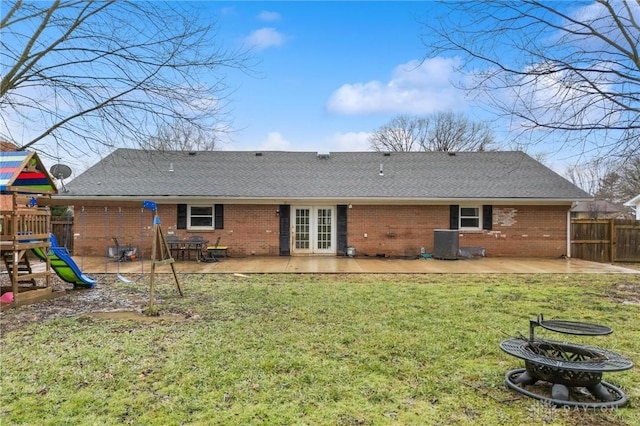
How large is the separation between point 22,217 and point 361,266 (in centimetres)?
899

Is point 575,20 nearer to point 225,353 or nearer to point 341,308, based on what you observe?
point 341,308

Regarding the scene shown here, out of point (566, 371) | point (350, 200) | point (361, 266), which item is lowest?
point (361, 266)

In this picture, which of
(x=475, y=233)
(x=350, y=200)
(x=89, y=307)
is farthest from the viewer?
(x=475, y=233)

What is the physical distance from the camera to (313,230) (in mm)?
16750

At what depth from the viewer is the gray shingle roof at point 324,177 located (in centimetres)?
1611

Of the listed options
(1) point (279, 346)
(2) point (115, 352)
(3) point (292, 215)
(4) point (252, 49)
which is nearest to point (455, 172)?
(3) point (292, 215)

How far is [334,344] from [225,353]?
4.47ft

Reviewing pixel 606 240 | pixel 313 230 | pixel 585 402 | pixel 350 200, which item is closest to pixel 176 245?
pixel 313 230

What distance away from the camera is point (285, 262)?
1465cm

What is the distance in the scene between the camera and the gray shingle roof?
16.1 m

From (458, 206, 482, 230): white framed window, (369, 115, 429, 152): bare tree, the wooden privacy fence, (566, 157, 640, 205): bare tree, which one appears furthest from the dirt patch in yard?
(369, 115, 429, 152): bare tree

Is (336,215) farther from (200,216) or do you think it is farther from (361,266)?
(200,216)

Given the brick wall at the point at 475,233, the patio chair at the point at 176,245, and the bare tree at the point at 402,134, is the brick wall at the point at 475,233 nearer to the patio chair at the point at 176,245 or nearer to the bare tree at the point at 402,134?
the patio chair at the point at 176,245

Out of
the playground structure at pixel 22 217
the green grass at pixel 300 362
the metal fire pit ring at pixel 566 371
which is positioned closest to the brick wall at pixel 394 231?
the playground structure at pixel 22 217
